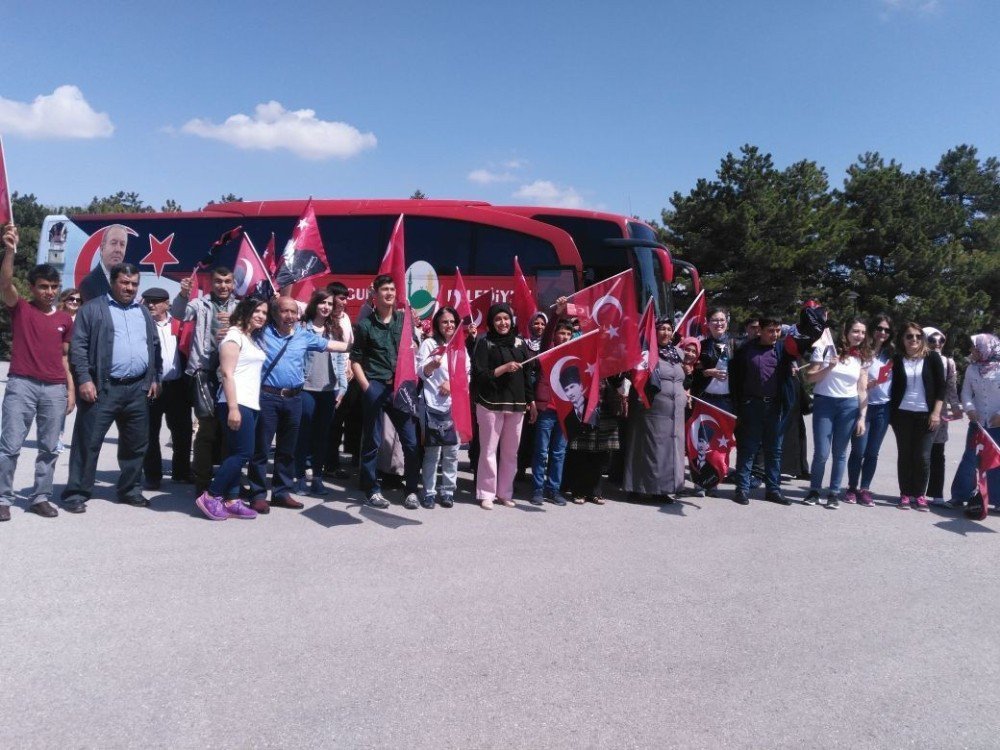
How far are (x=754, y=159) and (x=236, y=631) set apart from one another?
97.5ft

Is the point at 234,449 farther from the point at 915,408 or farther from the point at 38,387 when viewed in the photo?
the point at 915,408

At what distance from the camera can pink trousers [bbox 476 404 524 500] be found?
239 inches

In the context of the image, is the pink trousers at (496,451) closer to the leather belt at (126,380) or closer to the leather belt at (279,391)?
the leather belt at (279,391)

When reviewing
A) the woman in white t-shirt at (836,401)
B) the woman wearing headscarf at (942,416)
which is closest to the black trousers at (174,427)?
the woman in white t-shirt at (836,401)

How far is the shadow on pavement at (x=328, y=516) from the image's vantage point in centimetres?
527

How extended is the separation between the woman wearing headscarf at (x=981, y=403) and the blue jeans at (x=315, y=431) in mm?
5869

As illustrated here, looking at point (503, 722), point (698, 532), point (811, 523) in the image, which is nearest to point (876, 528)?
point (811, 523)

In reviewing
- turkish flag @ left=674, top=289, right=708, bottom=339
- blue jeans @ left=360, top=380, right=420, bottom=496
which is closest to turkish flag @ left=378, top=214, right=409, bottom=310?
blue jeans @ left=360, top=380, right=420, bottom=496

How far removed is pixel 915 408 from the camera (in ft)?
21.8

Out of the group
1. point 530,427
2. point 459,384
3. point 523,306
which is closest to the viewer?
point 459,384

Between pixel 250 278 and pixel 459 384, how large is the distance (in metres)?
2.35

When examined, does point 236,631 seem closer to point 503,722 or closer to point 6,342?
point 503,722

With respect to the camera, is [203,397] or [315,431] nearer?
[203,397]

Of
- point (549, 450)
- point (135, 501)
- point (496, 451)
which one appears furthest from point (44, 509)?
point (549, 450)
